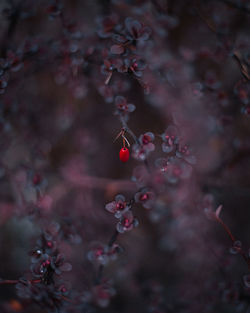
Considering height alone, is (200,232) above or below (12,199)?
above

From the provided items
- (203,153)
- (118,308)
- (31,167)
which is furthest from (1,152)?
(203,153)

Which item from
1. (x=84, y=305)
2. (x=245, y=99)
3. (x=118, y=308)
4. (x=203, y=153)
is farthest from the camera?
(x=203, y=153)

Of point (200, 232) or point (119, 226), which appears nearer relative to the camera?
point (119, 226)

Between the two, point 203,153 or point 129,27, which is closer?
point 129,27

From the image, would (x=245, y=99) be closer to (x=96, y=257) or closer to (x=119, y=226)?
(x=119, y=226)

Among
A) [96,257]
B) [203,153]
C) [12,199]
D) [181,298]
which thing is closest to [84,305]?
[96,257]

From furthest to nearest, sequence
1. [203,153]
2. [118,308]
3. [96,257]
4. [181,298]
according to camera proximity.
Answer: [203,153], [118,308], [181,298], [96,257]

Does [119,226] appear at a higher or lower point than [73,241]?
higher

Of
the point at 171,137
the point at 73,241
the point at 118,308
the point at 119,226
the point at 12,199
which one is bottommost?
the point at 118,308

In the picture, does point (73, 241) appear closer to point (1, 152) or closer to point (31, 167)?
point (31, 167)

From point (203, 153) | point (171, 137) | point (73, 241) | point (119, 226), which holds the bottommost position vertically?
point (203, 153)
